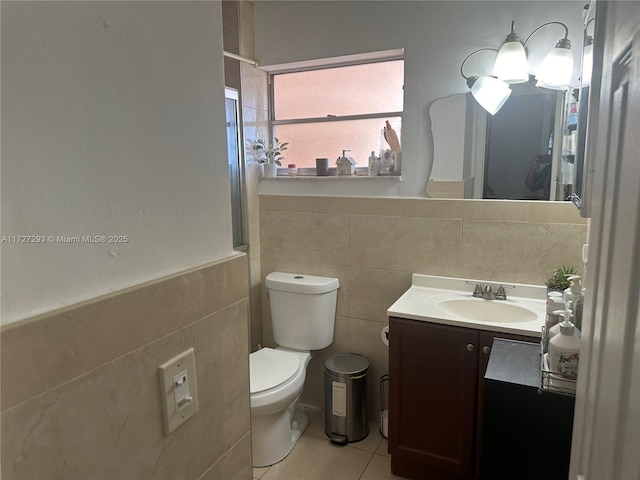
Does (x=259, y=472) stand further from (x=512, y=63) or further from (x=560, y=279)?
(x=512, y=63)

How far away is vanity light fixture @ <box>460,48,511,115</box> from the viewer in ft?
6.75

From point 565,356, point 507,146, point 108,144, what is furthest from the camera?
point 507,146

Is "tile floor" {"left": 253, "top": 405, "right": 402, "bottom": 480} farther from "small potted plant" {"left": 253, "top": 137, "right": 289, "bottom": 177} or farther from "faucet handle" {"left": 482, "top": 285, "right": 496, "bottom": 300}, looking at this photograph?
"small potted plant" {"left": 253, "top": 137, "right": 289, "bottom": 177}

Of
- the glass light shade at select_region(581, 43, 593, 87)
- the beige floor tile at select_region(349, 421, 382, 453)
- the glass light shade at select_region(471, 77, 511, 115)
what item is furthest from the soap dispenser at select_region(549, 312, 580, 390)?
the beige floor tile at select_region(349, 421, 382, 453)

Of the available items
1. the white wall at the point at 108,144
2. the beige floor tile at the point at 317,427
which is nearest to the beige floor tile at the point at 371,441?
the beige floor tile at the point at 317,427

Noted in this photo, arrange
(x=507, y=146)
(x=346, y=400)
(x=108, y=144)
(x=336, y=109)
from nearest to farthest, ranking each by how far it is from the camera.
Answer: (x=108, y=144) < (x=507, y=146) < (x=346, y=400) < (x=336, y=109)

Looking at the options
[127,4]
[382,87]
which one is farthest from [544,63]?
[127,4]

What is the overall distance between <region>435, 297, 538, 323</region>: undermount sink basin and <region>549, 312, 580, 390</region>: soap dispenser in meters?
0.95

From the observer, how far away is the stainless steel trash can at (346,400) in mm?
2398

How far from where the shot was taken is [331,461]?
2291 mm

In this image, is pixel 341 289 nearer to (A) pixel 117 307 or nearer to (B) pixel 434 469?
(B) pixel 434 469

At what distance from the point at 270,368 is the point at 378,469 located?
0.75 meters

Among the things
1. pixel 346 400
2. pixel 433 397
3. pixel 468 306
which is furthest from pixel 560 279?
pixel 346 400

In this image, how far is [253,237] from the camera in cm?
272
